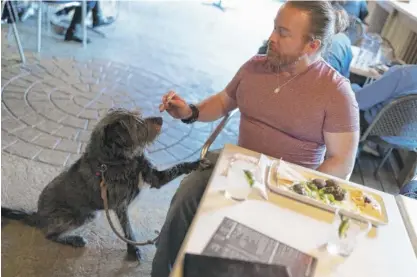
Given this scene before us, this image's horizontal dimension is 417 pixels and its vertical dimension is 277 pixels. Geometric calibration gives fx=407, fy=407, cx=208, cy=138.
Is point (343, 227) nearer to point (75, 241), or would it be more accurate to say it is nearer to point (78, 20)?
point (75, 241)

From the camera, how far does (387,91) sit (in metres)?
2.58

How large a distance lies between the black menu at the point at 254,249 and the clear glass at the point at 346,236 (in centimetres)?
9

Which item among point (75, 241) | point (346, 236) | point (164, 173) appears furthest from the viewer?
point (75, 241)

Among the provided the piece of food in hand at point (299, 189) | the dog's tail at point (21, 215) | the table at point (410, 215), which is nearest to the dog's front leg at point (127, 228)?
the dog's tail at point (21, 215)

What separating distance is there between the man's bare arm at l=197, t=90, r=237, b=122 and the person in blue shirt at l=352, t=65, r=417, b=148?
1275 millimetres

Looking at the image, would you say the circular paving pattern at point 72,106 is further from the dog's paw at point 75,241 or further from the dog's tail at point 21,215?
the dog's paw at point 75,241

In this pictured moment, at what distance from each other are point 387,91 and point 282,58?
4.48 feet

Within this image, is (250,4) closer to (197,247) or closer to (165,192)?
(165,192)

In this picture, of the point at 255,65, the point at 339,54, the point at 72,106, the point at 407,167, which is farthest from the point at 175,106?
the point at 407,167

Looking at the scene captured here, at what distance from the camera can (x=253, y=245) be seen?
954mm

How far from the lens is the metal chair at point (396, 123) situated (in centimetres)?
252

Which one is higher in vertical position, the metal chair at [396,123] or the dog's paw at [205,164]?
the dog's paw at [205,164]

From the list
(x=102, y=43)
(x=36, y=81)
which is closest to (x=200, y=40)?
(x=102, y=43)

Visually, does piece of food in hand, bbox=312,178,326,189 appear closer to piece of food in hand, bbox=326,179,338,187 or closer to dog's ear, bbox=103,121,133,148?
piece of food in hand, bbox=326,179,338,187
